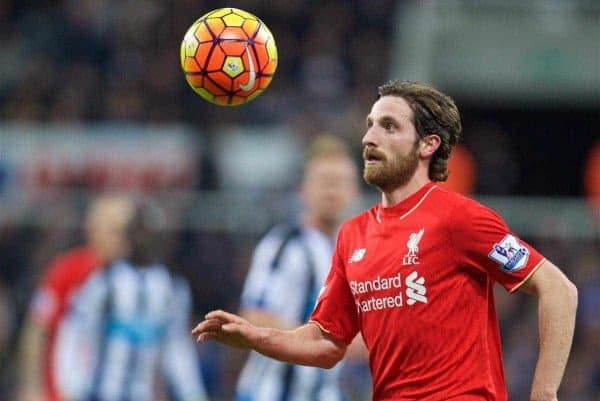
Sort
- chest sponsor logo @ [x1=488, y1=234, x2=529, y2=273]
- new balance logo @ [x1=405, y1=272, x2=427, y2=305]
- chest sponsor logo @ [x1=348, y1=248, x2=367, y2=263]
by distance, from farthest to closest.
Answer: chest sponsor logo @ [x1=348, y1=248, x2=367, y2=263], new balance logo @ [x1=405, y1=272, x2=427, y2=305], chest sponsor logo @ [x1=488, y1=234, x2=529, y2=273]

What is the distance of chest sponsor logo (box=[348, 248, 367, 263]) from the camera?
19.3 ft

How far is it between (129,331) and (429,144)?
4443 millimetres

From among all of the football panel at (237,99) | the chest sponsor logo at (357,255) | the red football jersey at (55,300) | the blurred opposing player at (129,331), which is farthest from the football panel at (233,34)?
the red football jersey at (55,300)

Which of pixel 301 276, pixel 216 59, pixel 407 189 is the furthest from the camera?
pixel 301 276

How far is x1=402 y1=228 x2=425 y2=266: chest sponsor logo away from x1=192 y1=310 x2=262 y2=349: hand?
2.39 feet

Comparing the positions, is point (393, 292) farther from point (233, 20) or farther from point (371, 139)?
point (233, 20)

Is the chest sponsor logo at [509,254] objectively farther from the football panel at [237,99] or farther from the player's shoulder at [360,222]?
the football panel at [237,99]

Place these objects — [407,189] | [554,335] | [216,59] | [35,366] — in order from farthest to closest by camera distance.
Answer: [35,366], [216,59], [407,189], [554,335]

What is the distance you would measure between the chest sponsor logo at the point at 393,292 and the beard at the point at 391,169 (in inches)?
16.9

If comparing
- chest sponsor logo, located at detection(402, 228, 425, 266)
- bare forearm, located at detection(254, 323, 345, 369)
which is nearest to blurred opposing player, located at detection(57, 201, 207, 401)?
bare forearm, located at detection(254, 323, 345, 369)

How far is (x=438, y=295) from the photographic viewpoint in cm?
556

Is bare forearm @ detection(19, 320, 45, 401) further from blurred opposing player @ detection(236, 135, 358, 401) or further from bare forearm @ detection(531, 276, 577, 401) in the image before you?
bare forearm @ detection(531, 276, 577, 401)

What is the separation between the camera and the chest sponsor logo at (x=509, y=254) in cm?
543

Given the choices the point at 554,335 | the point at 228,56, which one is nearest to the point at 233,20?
the point at 228,56
